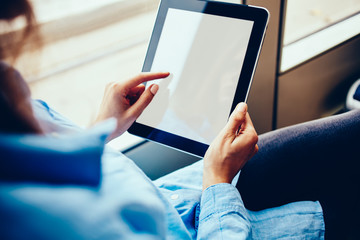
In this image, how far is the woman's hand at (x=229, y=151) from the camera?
0.48 m

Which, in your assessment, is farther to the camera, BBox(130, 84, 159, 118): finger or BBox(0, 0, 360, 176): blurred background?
BBox(0, 0, 360, 176): blurred background

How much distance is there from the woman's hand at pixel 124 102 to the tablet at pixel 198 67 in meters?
0.05

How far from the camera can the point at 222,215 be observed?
1.45ft

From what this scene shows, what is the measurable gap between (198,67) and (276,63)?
48cm

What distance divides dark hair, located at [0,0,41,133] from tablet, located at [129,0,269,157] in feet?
1.16

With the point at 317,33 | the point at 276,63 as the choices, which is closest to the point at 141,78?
the point at 276,63

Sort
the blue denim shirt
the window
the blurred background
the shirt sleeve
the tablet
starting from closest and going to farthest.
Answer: the blue denim shirt → the shirt sleeve → the tablet → the blurred background → the window

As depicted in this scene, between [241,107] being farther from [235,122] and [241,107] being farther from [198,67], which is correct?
[198,67]

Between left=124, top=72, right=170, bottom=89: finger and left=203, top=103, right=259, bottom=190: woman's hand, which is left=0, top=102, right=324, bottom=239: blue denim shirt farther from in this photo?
left=124, top=72, right=170, bottom=89: finger

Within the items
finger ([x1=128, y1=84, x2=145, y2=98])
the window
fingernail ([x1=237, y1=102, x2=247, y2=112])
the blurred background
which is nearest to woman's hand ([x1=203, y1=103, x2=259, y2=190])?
fingernail ([x1=237, y1=102, x2=247, y2=112])

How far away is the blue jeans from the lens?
24.3 inches

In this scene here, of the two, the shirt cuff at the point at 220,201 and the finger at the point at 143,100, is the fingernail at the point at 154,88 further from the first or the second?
the shirt cuff at the point at 220,201

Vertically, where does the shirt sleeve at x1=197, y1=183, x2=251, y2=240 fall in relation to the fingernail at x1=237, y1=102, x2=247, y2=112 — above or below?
below

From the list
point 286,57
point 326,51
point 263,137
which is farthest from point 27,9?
point 326,51
